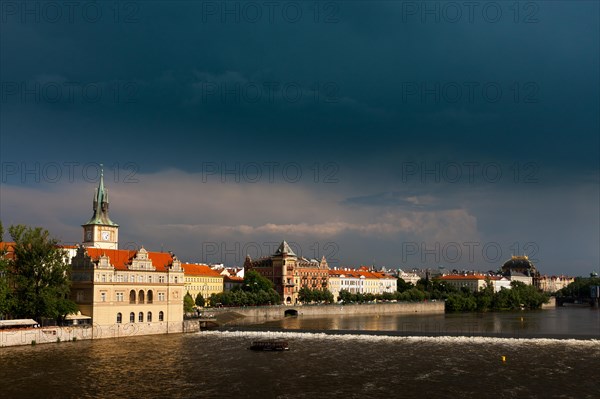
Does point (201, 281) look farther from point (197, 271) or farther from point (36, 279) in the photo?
point (36, 279)

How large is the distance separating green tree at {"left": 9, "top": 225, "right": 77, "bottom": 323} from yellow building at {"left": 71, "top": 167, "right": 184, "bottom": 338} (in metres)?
2.39

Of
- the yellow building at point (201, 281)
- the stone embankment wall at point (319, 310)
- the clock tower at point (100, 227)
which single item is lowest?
the stone embankment wall at point (319, 310)

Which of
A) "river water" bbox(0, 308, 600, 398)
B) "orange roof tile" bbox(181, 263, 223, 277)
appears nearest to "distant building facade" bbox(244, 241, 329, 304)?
"orange roof tile" bbox(181, 263, 223, 277)

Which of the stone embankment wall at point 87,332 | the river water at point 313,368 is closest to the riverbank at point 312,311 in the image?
the stone embankment wall at point 87,332

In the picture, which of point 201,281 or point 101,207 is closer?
point 101,207

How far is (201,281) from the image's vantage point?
154375 mm

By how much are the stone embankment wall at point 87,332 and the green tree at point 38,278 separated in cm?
283

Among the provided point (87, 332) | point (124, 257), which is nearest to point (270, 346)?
point (87, 332)

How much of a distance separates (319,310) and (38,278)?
2867 inches

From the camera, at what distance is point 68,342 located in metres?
74.1

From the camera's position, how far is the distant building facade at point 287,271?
17275 centimetres

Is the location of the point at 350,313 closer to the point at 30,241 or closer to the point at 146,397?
the point at 30,241

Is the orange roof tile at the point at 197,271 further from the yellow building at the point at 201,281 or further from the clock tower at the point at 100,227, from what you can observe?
the clock tower at the point at 100,227

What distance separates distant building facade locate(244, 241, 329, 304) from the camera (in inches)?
6801
